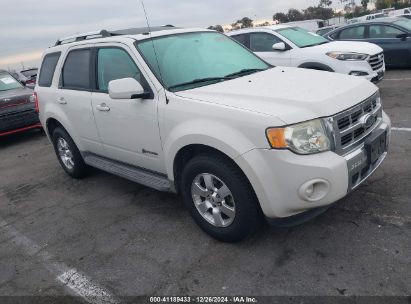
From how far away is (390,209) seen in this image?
12.0ft

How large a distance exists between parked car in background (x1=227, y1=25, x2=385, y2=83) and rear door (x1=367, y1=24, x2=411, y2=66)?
2.98m

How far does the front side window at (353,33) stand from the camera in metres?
11.4

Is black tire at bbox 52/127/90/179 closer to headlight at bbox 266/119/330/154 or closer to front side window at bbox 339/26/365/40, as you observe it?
headlight at bbox 266/119/330/154

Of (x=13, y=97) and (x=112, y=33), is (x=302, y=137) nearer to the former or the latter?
(x=112, y=33)

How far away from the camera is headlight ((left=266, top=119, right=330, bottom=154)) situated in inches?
110

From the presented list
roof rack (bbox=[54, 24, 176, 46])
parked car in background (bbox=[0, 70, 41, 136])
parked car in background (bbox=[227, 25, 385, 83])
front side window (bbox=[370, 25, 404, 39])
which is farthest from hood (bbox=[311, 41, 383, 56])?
parked car in background (bbox=[0, 70, 41, 136])

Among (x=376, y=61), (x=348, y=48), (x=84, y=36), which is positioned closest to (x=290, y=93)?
(x=84, y=36)

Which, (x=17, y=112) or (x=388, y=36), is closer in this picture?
(x=17, y=112)

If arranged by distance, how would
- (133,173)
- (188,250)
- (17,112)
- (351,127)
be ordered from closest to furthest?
(351,127) → (188,250) → (133,173) → (17,112)

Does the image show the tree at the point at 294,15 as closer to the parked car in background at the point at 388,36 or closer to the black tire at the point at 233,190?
the parked car in background at the point at 388,36

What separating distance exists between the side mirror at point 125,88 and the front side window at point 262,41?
19.1 feet

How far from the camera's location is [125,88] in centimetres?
357

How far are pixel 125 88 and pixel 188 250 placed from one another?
154cm

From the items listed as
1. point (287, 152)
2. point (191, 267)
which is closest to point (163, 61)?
point (287, 152)
